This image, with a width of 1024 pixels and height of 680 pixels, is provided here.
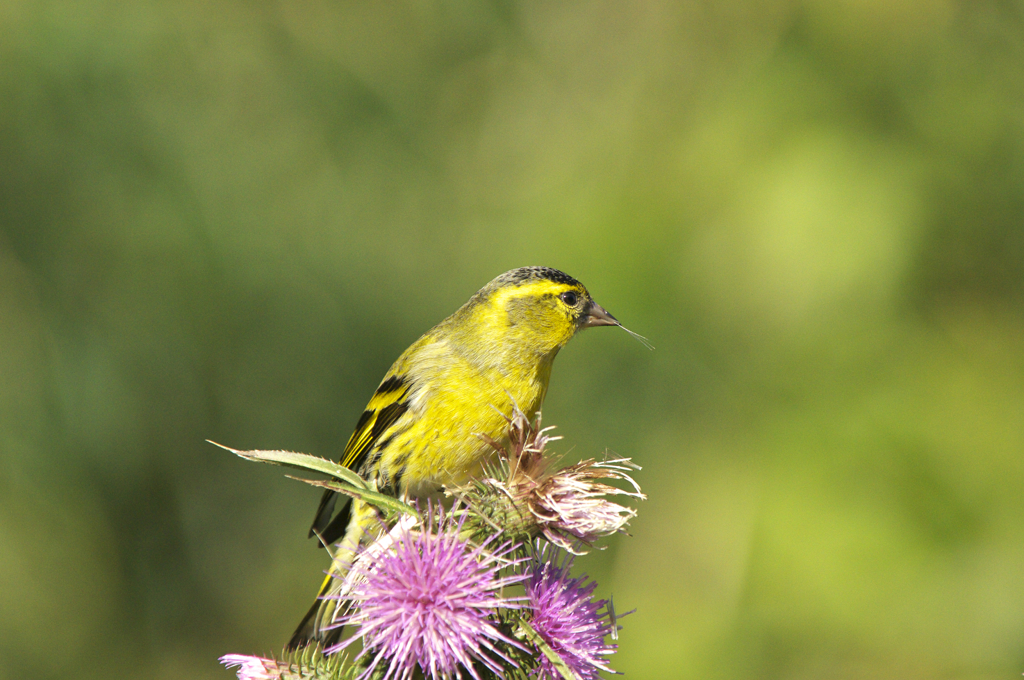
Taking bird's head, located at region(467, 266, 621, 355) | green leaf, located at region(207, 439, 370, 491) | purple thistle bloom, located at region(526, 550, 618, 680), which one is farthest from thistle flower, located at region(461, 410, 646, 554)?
bird's head, located at region(467, 266, 621, 355)

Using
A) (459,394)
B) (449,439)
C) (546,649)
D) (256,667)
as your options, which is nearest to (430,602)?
(546,649)

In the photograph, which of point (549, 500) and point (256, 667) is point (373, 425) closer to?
point (256, 667)

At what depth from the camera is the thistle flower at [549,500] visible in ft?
4.89

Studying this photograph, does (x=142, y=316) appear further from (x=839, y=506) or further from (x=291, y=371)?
(x=839, y=506)

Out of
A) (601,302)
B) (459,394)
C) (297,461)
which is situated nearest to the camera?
(297,461)

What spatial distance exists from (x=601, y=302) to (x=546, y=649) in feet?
18.1

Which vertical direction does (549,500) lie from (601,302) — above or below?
above

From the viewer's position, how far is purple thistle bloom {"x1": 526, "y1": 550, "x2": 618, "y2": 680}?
1.54 meters

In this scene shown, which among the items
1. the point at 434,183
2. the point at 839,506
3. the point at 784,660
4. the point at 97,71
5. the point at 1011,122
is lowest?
the point at 784,660

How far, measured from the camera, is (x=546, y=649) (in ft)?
4.40

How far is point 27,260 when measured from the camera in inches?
227

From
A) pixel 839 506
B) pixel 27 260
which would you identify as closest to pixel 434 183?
pixel 27 260

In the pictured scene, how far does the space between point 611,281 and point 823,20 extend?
3417 mm

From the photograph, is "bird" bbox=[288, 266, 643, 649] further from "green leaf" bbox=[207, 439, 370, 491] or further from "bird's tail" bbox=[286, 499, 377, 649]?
"green leaf" bbox=[207, 439, 370, 491]
